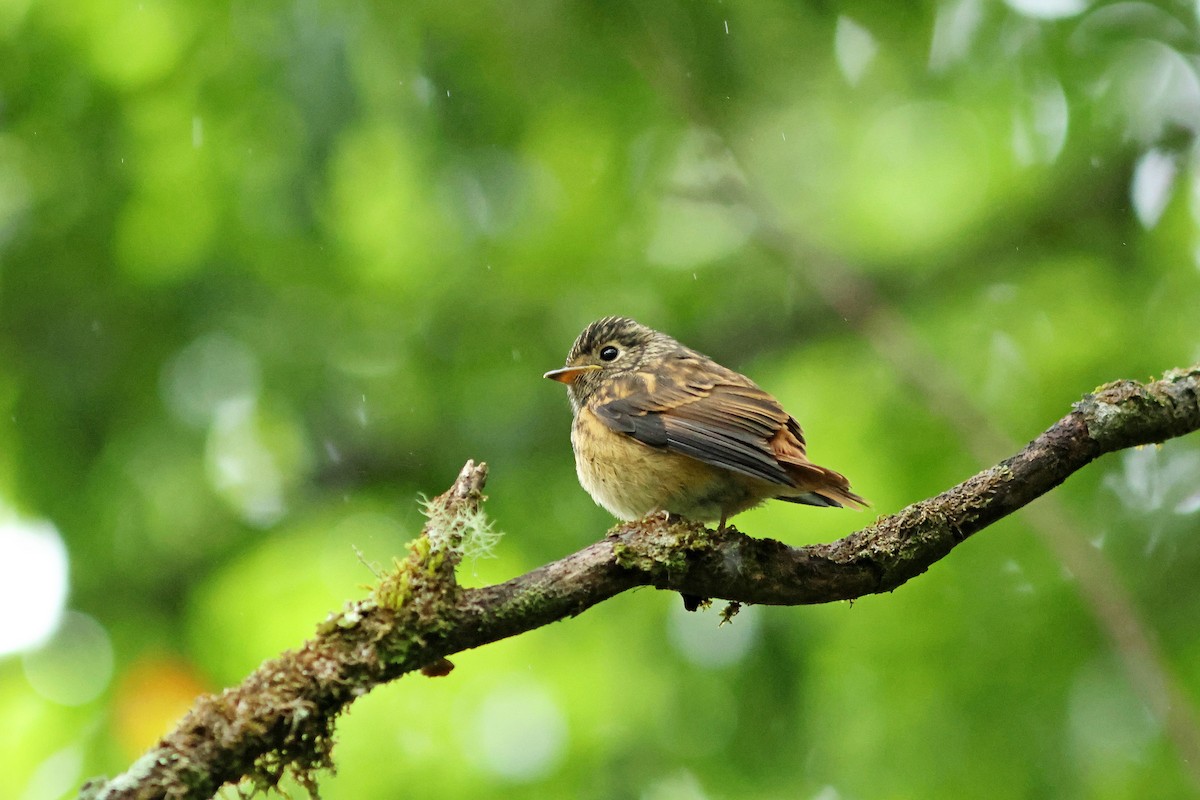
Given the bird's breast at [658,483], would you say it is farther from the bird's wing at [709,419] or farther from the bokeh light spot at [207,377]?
the bokeh light spot at [207,377]

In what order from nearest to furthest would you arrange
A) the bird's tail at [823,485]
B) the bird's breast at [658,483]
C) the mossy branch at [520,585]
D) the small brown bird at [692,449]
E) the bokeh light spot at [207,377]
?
the mossy branch at [520,585] < the bird's tail at [823,485] < the small brown bird at [692,449] < the bird's breast at [658,483] < the bokeh light spot at [207,377]

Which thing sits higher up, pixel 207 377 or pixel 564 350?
pixel 207 377

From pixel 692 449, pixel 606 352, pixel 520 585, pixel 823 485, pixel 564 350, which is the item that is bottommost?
pixel 520 585

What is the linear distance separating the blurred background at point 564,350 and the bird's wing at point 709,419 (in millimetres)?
1223

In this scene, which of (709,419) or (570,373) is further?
(570,373)

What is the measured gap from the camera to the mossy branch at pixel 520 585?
7.60 feet

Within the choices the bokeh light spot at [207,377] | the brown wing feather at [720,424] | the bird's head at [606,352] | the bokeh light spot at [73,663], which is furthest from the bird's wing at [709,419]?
the bokeh light spot at [73,663]

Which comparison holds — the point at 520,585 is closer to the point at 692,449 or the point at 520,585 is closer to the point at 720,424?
the point at 692,449

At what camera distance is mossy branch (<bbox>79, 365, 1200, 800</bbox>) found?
91.2 inches

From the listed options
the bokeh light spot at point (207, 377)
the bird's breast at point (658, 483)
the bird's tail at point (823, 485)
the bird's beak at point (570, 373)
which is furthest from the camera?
the bokeh light spot at point (207, 377)

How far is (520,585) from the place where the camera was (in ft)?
8.57

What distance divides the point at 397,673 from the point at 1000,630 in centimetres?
396

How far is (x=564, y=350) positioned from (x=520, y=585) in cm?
407

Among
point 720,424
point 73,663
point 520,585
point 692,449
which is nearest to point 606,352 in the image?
point 720,424
